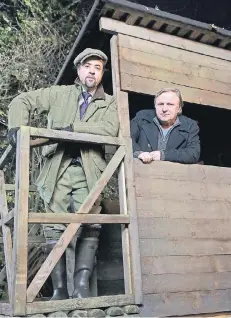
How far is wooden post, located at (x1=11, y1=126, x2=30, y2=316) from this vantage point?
359cm

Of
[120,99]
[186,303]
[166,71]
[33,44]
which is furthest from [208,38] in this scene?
[33,44]

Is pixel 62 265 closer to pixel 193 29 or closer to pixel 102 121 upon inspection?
pixel 102 121

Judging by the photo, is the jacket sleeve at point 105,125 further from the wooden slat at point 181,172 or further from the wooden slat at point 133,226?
the wooden slat at point 181,172

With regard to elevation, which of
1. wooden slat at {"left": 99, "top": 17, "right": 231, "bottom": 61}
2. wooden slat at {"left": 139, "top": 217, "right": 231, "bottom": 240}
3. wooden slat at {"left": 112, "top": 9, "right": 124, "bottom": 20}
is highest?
wooden slat at {"left": 112, "top": 9, "right": 124, "bottom": 20}

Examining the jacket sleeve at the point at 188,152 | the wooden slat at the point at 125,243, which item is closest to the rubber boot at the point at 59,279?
the wooden slat at the point at 125,243

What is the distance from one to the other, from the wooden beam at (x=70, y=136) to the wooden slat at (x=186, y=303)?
1.55 meters

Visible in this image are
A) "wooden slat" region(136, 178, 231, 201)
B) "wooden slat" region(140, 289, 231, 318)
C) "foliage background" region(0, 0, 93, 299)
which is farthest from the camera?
"foliage background" region(0, 0, 93, 299)

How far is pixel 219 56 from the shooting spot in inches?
220

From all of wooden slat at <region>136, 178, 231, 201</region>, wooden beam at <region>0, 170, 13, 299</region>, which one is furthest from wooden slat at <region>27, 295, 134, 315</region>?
wooden slat at <region>136, 178, 231, 201</region>

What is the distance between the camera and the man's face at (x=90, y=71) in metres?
4.54

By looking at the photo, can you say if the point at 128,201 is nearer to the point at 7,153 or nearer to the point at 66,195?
the point at 66,195

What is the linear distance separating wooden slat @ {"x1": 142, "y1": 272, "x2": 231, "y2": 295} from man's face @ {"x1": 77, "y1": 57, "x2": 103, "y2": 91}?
199 centimetres

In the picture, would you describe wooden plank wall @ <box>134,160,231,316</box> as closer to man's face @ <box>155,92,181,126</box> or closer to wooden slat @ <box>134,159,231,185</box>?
wooden slat @ <box>134,159,231,185</box>

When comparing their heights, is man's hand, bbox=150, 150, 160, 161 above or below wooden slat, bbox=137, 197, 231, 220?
above
